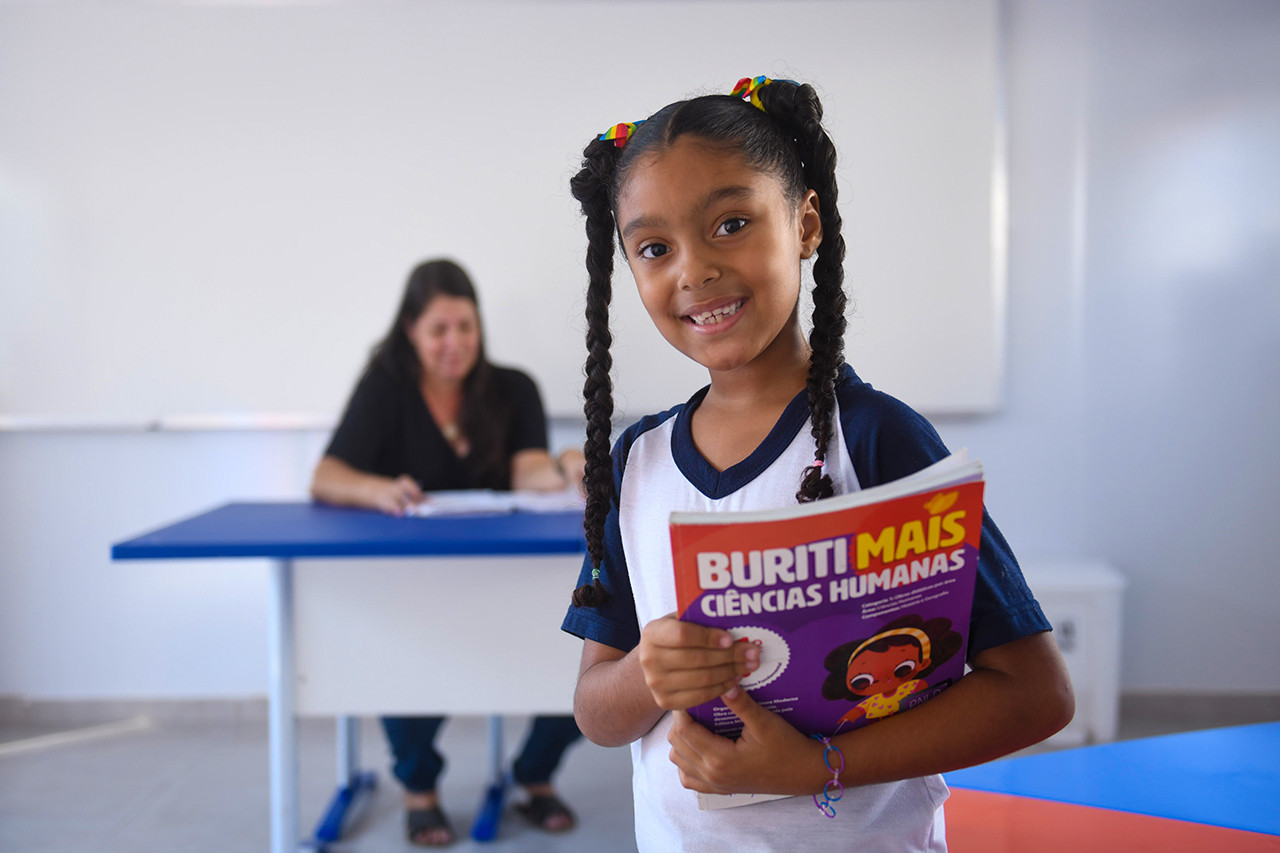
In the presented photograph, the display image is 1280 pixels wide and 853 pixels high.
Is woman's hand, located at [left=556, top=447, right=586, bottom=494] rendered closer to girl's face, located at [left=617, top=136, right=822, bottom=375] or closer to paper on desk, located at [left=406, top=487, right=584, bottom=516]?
paper on desk, located at [left=406, top=487, right=584, bottom=516]

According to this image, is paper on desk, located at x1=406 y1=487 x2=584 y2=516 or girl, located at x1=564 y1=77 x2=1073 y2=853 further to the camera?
paper on desk, located at x1=406 y1=487 x2=584 y2=516

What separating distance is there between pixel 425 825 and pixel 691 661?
1979 mm

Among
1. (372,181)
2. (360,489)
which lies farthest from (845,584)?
(372,181)

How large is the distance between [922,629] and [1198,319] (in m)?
2.87

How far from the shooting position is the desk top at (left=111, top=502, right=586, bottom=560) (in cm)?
175

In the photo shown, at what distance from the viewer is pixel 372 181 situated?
304 centimetres

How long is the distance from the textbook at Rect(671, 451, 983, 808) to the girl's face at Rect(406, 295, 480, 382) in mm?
2070

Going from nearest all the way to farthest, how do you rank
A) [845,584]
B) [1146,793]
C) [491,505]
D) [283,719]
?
[845,584] → [1146,793] → [283,719] → [491,505]

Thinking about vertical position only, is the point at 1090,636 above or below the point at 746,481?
below

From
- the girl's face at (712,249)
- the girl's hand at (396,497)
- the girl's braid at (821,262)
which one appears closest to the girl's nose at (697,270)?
the girl's face at (712,249)

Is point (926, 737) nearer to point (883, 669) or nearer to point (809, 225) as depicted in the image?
point (883, 669)

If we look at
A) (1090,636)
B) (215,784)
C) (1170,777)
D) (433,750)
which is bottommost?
(215,784)

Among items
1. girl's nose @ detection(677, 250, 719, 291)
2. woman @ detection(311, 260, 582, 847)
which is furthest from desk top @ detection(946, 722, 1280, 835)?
woman @ detection(311, 260, 582, 847)

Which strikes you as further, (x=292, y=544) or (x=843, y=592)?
(x=292, y=544)
